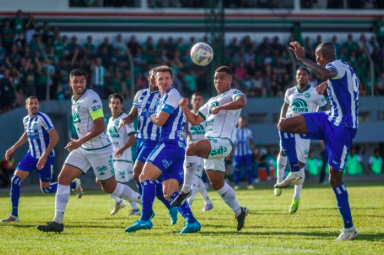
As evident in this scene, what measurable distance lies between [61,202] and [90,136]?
1116 mm

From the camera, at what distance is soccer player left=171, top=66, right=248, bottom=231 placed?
1083cm

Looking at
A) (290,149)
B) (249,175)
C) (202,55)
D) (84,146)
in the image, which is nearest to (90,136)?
(84,146)

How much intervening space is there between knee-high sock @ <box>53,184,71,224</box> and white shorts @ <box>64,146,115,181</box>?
1.32 ft

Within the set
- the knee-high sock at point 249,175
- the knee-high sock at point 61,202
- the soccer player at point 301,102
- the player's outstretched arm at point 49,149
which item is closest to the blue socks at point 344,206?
the knee-high sock at point 61,202

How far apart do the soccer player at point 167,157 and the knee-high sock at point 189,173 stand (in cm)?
12

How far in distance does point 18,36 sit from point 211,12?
7.23 m

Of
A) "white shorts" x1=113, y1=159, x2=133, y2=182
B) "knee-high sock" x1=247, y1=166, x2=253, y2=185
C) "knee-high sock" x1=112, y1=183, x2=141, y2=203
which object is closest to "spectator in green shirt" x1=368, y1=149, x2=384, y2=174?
"knee-high sock" x1=247, y1=166, x2=253, y2=185

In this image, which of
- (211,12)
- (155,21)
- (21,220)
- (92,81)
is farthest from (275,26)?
(21,220)

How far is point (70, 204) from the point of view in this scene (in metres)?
18.5

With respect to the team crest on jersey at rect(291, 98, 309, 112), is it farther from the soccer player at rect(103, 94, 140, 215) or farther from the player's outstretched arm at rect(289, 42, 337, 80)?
the player's outstretched arm at rect(289, 42, 337, 80)

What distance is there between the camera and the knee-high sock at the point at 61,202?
11.4 m

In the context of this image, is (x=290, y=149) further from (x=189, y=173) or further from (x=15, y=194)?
(x=15, y=194)

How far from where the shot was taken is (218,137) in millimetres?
11094

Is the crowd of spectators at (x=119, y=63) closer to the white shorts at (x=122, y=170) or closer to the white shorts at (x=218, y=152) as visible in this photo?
the white shorts at (x=122, y=170)
